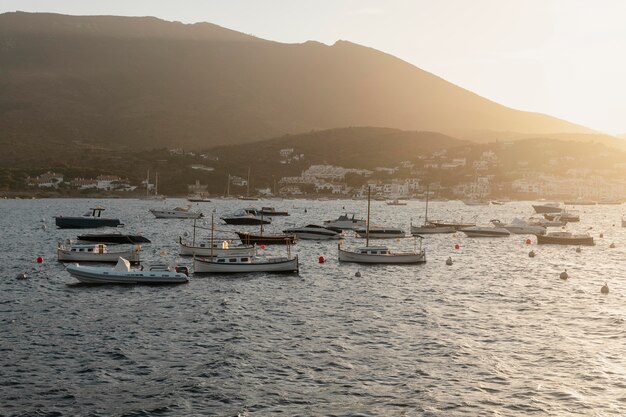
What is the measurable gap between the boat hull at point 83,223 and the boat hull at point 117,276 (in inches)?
2316

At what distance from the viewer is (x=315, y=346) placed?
31.0m

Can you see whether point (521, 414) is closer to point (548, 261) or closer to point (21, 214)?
point (548, 261)

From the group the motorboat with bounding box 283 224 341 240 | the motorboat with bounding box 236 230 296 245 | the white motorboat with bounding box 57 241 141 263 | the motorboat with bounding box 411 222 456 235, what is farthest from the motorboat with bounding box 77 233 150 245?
the motorboat with bounding box 411 222 456 235

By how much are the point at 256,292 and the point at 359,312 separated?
983 cm

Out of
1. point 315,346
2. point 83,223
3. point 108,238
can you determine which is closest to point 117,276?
point 315,346

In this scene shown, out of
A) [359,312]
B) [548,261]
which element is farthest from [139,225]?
[359,312]

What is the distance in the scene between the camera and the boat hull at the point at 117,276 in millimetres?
48094

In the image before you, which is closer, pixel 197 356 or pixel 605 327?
pixel 197 356

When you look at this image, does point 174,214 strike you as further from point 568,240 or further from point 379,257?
point 379,257

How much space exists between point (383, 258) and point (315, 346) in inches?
1282

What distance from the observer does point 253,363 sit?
28203mm

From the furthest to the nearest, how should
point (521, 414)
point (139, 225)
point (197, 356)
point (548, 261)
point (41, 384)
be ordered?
point (139, 225) → point (548, 261) → point (197, 356) → point (41, 384) → point (521, 414)

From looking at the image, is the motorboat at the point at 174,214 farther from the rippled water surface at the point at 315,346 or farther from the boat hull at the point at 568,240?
the rippled water surface at the point at 315,346

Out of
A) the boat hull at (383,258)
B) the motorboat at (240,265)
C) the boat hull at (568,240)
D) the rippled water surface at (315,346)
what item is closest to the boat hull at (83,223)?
the rippled water surface at (315,346)
